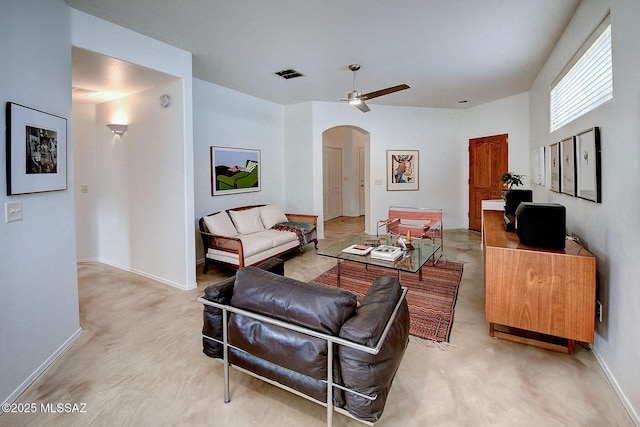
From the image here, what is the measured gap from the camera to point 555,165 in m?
3.46

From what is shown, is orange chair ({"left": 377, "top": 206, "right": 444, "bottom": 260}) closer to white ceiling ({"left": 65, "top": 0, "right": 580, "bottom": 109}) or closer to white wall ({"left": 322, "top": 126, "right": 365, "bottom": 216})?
white ceiling ({"left": 65, "top": 0, "right": 580, "bottom": 109})

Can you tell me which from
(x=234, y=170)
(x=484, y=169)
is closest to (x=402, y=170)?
(x=484, y=169)

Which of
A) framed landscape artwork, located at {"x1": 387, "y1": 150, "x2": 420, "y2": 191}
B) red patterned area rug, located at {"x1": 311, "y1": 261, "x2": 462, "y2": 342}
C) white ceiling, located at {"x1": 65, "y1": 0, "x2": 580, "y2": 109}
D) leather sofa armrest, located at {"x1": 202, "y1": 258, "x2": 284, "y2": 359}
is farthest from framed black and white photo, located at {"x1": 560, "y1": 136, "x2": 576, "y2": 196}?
framed landscape artwork, located at {"x1": 387, "y1": 150, "x2": 420, "y2": 191}

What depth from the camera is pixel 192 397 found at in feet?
6.25

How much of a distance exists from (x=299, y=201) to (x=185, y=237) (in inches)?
118

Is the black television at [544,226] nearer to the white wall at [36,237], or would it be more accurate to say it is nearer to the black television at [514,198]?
the black television at [514,198]

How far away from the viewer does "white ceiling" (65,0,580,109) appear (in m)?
2.72

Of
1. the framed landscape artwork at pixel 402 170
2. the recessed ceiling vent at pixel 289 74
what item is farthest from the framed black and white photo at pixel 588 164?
the framed landscape artwork at pixel 402 170

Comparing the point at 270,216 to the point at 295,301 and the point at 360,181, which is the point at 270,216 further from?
the point at 360,181

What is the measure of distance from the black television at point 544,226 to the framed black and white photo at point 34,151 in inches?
139

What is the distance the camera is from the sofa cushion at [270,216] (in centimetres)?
520

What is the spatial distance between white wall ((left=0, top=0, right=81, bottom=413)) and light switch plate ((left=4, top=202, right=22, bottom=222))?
29 millimetres

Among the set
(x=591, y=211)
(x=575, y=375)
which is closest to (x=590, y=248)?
(x=591, y=211)

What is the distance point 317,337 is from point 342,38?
3.06 meters
